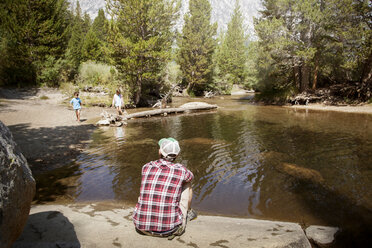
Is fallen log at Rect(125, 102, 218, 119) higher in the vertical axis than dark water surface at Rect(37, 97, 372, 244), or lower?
higher

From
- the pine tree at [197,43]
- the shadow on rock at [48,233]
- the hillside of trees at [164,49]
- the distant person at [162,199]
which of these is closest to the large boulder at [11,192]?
the shadow on rock at [48,233]

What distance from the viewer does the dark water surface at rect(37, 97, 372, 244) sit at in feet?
16.8

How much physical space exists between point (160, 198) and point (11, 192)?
174 centimetres

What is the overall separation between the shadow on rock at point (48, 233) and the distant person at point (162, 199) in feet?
3.10

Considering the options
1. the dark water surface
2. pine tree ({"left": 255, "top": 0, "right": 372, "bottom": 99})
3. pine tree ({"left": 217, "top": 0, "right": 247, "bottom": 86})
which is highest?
pine tree ({"left": 217, "top": 0, "right": 247, "bottom": 86})

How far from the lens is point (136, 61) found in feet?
74.9

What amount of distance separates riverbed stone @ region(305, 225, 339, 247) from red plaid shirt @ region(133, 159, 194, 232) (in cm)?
236

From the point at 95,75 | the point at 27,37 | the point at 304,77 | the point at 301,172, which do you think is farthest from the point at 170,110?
the point at 27,37

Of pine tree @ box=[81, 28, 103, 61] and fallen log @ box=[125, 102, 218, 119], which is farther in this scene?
pine tree @ box=[81, 28, 103, 61]

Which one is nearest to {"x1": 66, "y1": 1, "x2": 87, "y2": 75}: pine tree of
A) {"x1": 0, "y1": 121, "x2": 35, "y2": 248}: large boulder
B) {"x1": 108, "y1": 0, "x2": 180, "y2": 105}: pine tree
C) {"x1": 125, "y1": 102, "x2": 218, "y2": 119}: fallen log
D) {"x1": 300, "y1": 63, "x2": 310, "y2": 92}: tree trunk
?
{"x1": 108, "y1": 0, "x2": 180, "y2": 105}: pine tree

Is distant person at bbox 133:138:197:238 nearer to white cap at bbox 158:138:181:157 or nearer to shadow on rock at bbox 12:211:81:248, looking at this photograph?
white cap at bbox 158:138:181:157

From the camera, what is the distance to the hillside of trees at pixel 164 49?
67.0 feet

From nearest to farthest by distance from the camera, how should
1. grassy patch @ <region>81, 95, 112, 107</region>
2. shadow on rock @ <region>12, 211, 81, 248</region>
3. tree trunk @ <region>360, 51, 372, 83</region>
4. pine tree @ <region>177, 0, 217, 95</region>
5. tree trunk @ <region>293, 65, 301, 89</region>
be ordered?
1. shadow on rock @ <region>12, 211, 81, 248</region>
2. tree trunk @ <region>360, 51, 372, 83</region>
3. grassy patch @ <region>81, 95, 112, 107</region>
4. tree trunk @ <region>293, 65, 301, 89</region>
5. pine tree @ <region>177, 0, 217, 95</region>

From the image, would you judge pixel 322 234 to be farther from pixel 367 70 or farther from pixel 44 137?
pixel 367 70
